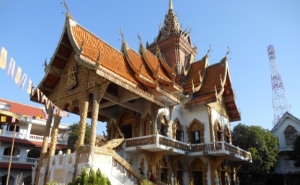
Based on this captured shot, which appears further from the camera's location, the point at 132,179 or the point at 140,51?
the point at 140,51

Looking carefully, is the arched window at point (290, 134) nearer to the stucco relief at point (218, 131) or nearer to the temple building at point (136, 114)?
the temple building at point (136, 114)

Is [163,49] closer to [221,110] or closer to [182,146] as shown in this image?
[221,110]

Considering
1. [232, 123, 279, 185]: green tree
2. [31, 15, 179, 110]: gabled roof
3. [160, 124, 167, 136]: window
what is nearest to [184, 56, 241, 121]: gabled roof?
[160, 124, 167, 136]: window

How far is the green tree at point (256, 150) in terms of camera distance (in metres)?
22.5

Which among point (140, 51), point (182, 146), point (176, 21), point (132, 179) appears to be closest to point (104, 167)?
point (132, 179)

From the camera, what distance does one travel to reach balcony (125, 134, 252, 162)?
1190cm

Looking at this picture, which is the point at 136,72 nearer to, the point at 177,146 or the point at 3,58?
the point at 177,146

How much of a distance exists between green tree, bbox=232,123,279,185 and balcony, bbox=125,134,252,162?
7.89 m

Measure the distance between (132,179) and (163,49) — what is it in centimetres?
1398

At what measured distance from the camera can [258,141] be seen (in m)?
24.2

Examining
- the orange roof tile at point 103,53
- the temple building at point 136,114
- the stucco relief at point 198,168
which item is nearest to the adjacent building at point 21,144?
the temple building at point 136,114

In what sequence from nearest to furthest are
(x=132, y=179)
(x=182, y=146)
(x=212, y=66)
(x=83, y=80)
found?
(x=132, y=179), (x=83, y=80), (x=182, y=146), (x=212, y=66)

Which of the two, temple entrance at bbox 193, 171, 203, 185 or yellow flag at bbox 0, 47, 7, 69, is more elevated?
yellow flag at bbox 0, 47, 7, 69

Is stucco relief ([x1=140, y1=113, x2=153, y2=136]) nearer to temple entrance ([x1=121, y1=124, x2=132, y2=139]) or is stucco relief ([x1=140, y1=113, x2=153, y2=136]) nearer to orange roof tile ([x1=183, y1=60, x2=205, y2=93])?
temple entrance ([x1=121, y1=124, x2=132, y2=139])
